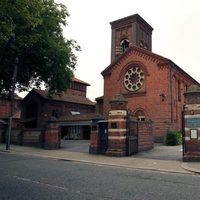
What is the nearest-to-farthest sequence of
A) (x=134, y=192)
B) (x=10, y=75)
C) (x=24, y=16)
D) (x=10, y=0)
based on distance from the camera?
(x=134, y=192), (x=10, y=0), (x=24, y=16), (x=10, y=75)

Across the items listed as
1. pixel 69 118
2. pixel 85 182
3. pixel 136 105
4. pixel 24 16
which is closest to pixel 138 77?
pixel 136 105

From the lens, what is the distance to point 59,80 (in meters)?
30.2

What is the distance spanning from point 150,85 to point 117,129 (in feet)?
48.8

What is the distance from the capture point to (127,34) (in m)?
44.2

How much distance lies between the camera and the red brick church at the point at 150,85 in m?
30.3

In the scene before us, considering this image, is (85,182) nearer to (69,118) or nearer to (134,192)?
(134,192)

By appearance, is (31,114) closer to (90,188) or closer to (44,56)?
(44,56)

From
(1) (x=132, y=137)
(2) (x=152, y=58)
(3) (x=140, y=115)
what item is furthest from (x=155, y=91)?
(1) (x=132, y=137)

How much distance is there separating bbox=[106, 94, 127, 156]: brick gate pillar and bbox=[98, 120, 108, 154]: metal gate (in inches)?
35.9

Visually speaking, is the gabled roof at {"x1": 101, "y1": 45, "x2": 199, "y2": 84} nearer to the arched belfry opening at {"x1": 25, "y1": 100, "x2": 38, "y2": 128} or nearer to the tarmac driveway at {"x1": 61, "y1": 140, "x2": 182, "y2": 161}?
the tarmac driveway at {"x1": 61, "y1": 140, "x2": 182, "y2": 161}

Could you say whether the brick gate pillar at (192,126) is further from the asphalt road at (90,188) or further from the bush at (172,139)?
the bush at (172,139)

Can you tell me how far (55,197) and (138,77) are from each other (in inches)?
1114

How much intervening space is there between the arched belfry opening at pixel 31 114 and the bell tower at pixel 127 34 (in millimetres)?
15477

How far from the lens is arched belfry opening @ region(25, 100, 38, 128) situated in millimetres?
43816
